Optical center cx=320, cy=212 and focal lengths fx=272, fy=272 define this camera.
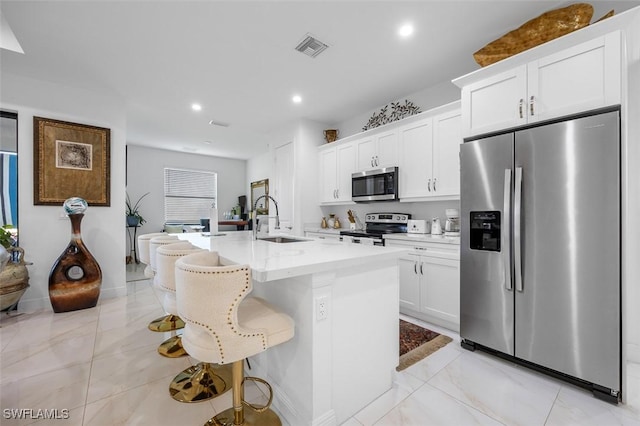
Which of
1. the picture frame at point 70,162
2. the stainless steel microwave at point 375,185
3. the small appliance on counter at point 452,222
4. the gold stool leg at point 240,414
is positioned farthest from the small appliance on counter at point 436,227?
the picture frame at point 70,162

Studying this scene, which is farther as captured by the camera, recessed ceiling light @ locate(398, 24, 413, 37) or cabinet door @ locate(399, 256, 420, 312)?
cabinet door @ locate(399, 256, 420, 312)

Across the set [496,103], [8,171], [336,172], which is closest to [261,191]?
[336,172]

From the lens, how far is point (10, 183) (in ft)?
10.8

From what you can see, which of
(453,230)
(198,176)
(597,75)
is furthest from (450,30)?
(198,176)

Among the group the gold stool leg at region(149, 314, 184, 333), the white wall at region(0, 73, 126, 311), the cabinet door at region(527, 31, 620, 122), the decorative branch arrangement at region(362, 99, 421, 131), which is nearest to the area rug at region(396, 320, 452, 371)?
the cabinet door at region(527, 31, 620, 122)

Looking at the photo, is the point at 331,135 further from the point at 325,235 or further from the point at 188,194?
the point at 188,194

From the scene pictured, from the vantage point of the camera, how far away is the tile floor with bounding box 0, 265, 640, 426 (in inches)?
61.4

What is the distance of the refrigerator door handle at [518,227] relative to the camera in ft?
6.48

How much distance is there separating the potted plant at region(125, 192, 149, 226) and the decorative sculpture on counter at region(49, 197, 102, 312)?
3.14m

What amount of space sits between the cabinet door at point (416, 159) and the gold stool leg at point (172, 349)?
291 cm

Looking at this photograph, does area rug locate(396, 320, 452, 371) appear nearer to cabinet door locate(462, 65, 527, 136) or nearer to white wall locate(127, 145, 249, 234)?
cabinet door locate(462, 65, 527, 136)

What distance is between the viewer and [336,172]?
4.52m

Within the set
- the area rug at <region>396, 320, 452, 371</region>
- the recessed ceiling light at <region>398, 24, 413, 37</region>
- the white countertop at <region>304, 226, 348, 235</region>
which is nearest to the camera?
the area rug at <region>396, 320, 452, 371</region>

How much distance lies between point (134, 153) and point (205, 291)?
705cm
